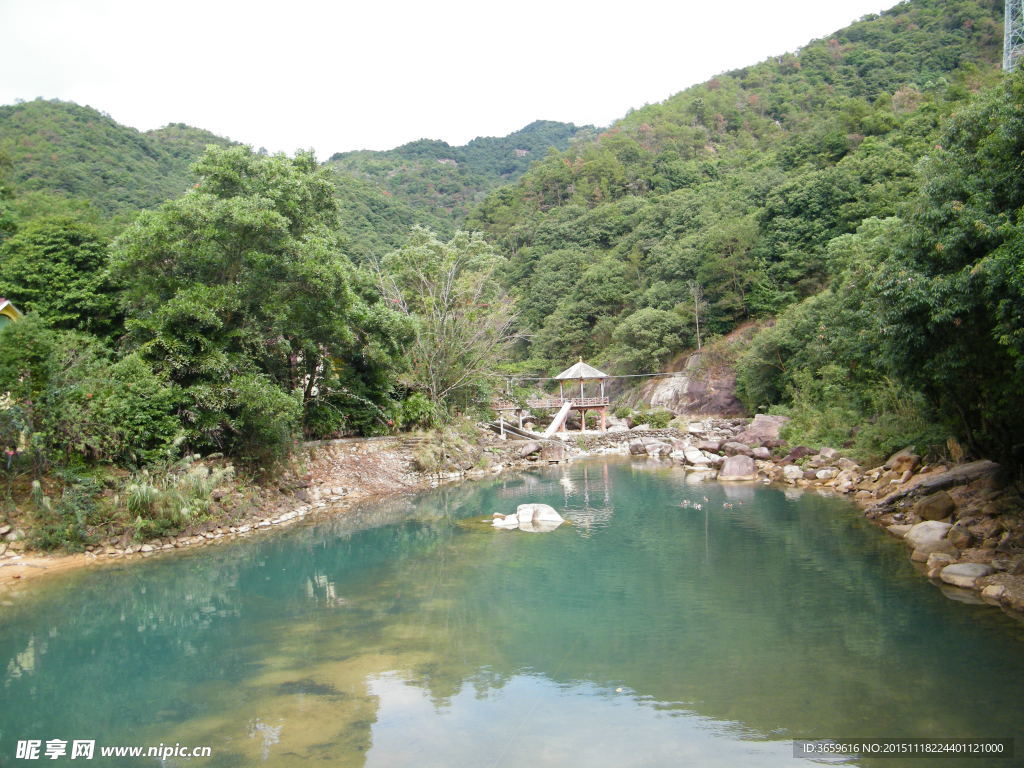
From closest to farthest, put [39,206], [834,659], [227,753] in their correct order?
[227,753]
[834,659]
[39,206]

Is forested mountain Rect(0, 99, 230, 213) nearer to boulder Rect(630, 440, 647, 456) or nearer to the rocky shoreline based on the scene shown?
the rocky shoreline

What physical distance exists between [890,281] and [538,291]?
1462 inches

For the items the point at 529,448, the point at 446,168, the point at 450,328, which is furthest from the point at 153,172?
the point at 446,168

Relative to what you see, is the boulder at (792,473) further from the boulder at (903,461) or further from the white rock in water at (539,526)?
the white rock in water at (539,526)

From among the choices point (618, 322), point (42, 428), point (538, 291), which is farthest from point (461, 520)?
point (538, 291)

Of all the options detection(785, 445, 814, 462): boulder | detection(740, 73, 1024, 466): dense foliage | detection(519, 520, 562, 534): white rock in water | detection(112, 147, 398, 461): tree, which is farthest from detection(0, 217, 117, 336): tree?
detection(785, 445, 814, 462): boulder

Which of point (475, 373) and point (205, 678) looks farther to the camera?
point (475, 373)

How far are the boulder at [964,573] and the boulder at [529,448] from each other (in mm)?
16484

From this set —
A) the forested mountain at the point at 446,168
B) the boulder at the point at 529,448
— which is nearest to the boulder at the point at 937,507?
the boulder at the point at 529,448

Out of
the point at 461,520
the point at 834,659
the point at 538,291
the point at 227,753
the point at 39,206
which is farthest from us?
the point at 538,291

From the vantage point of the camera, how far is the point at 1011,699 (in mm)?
5258

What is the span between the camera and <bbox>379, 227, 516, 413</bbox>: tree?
2097 centimetres

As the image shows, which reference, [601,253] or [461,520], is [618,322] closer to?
[601,253]

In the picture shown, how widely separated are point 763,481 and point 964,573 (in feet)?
31.9
